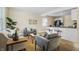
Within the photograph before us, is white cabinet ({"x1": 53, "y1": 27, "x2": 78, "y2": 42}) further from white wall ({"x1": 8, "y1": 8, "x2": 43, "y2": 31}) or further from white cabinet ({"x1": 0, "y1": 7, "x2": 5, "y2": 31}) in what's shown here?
white cabinet ({"x1": 0, "y1": 7, "x2": 5, "y2": 31})

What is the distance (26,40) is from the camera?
1808 millimetres

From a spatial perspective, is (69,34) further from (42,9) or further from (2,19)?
(2,19)

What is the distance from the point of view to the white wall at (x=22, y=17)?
175cm

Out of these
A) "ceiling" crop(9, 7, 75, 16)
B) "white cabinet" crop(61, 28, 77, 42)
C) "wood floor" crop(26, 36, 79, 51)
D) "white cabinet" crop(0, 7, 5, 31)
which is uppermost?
"ceiling" crop(9, 7, 75, 16)

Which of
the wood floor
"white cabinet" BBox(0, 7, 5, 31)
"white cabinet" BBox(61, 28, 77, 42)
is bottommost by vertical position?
the wood floor

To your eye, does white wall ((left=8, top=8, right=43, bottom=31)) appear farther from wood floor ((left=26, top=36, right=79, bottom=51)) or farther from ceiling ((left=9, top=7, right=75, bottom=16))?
wood floor ((left=26, top=36, right=79, bottom=51))

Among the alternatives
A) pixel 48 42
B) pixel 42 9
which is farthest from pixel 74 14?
pixel 48 42

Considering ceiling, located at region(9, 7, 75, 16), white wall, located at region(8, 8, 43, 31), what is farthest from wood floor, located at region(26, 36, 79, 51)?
ceiling, located at region(9, 7, 75, 16)

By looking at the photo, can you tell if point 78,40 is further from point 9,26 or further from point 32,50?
point 9,26

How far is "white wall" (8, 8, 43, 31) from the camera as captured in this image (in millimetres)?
1749

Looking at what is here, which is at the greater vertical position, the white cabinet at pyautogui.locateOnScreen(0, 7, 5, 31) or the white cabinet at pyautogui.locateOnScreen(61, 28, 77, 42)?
the white cabinet at pyautogui.locateOnScreen(0, 7, 5, 31)

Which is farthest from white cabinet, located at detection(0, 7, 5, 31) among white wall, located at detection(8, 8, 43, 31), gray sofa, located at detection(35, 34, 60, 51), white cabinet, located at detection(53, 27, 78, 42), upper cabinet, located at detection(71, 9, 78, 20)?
upper cabinet, located at detection(71, 9, 78, 20)
